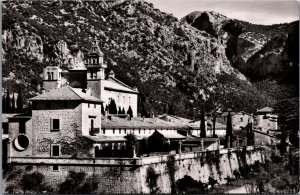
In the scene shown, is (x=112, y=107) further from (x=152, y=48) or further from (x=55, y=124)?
(x=152, y=48)

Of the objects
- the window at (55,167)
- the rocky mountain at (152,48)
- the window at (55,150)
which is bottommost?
the window at (55,167)

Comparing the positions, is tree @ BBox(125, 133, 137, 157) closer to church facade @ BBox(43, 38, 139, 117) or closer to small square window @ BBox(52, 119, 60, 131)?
small square window @ BBox(52, 119, 60, 131)

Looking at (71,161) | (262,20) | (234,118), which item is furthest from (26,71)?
(262,20)

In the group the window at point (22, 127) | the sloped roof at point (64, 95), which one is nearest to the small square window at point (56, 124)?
the sloped roof at point (64, 95)

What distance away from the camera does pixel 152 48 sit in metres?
121

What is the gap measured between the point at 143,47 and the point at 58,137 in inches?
3354

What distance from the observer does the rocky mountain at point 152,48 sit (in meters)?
94.6

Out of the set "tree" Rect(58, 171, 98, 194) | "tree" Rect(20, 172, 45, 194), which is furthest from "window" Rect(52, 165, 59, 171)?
"tree" Rect(58, 171, 98, 194)

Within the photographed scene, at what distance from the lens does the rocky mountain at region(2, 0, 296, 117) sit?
310 ft

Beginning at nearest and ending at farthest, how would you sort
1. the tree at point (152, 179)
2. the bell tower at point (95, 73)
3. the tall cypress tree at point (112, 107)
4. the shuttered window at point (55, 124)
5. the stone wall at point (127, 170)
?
the stone wall at point (127, 170) < the tree at point (152, 179) < the shuttered window at point (55, 124) < the bell tower at point (95, 73) < the tall cypress tree at point (112, 107)

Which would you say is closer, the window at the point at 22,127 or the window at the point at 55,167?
the window at the point at 55,167

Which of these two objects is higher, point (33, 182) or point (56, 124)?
point (56, 124)

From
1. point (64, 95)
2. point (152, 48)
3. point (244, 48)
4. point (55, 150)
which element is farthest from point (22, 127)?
point (244, 48)

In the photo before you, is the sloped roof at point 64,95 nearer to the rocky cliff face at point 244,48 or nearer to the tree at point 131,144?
the tree at point 131,144
